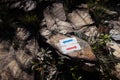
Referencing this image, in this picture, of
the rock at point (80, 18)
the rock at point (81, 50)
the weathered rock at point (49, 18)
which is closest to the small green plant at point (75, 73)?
the rock at point (81, 50)

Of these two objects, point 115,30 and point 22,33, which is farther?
point 115,30

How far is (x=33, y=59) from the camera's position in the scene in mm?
4984

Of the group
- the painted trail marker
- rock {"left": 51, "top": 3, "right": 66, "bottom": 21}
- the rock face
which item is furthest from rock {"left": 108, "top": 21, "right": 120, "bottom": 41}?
the rock face

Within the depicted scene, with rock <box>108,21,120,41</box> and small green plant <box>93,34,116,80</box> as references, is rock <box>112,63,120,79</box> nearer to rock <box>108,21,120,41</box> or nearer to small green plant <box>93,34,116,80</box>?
small green plant <box>93,34,116,80</box>

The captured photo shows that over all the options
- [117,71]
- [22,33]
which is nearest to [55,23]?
[22,33]


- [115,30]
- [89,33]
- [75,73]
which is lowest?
[75,73]

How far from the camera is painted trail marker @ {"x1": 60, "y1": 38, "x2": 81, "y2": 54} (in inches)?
192

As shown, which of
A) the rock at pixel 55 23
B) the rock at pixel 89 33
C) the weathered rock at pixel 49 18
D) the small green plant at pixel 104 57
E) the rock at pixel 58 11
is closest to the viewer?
the small green plant at pixel 104 57

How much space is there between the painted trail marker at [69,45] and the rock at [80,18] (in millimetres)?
548

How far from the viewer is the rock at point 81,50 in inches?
189

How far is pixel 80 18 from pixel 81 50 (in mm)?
1072

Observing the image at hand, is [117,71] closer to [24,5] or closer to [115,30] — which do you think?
[115,30]

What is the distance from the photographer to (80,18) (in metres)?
5.70

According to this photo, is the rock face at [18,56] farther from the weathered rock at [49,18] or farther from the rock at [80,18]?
the rock at [80,18]
